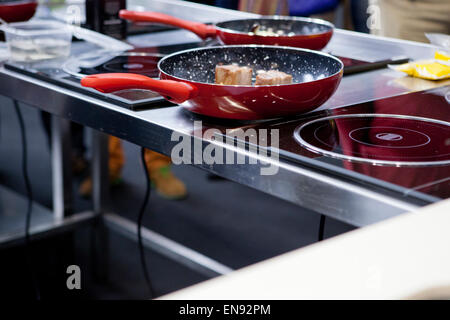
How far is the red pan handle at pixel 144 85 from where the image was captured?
2.70ft

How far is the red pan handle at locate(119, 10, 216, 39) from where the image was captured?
4.24 ft

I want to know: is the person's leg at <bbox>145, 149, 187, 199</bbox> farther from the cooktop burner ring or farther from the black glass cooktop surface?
the cooktop burner ring

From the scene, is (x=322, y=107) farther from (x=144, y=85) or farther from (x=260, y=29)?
(x=260, y=29)

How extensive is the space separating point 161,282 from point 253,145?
4.71 ft

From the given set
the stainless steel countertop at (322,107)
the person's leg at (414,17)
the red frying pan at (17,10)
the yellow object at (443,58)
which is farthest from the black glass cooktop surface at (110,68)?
the person's leg at (414,17)

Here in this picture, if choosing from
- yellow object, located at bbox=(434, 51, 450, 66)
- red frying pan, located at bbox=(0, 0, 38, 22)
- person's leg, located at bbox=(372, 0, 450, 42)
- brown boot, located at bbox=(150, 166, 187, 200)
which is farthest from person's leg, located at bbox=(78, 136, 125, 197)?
yellow object, located at bbox=(434, 51, 450, 66)

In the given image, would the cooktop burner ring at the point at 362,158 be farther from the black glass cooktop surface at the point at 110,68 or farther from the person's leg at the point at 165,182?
the person's leg at the point at 165,182

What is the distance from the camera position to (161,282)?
6.95 ft

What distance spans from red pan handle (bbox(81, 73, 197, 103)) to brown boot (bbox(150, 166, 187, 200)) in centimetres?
199

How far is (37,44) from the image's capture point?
1.19 m

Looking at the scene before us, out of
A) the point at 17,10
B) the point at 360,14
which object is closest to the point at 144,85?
the point at 17,10

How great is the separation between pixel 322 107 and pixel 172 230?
1645 mm
